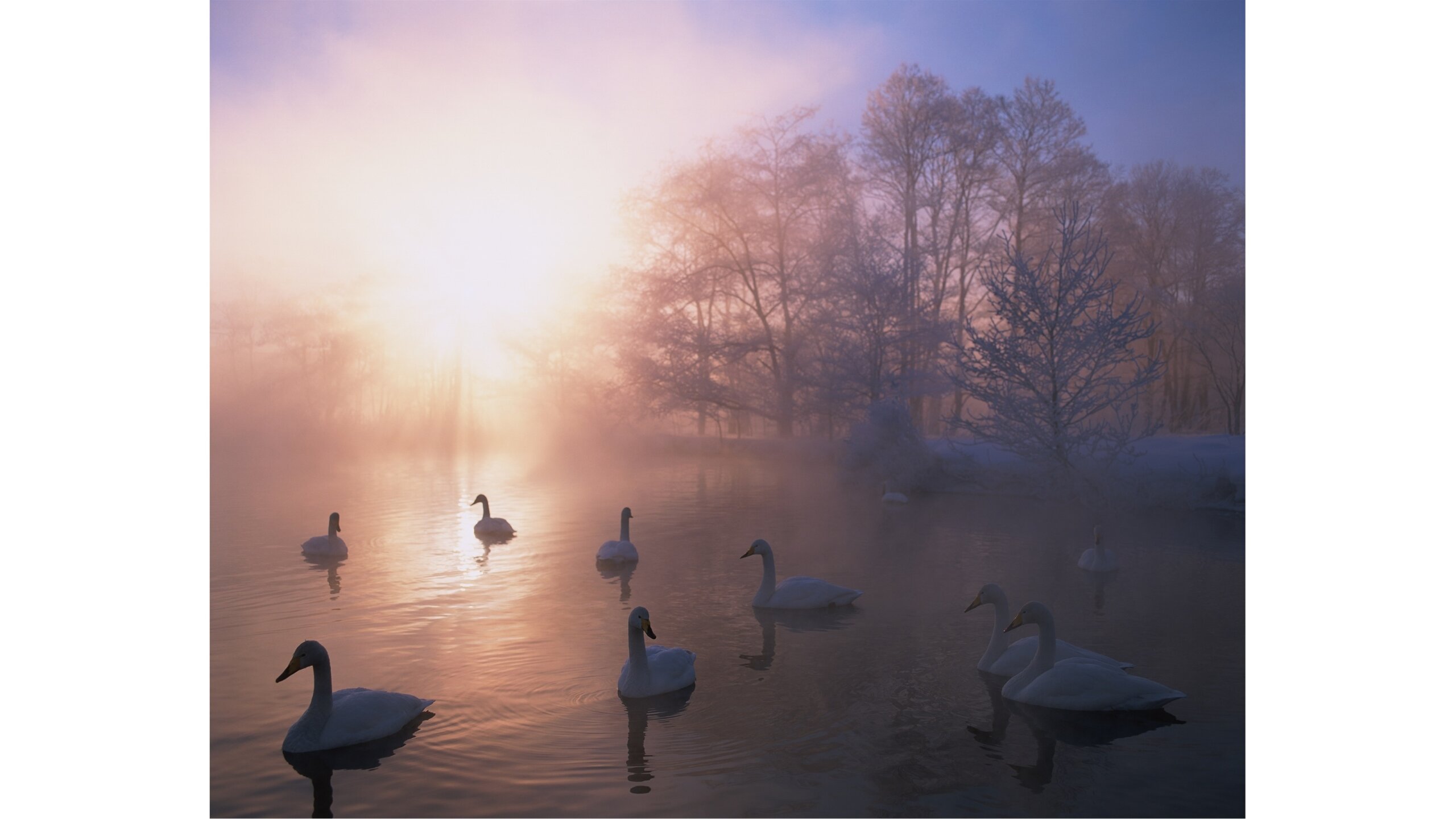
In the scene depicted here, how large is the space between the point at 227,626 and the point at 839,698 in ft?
18.7

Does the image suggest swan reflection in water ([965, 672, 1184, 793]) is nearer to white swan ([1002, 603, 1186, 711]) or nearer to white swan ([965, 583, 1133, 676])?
white swan ([1002, 603, 1186, 711])

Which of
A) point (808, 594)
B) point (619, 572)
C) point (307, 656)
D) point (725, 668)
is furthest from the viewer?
point (619, 572)

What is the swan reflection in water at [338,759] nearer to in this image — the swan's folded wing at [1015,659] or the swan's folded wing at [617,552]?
the swan's folded wing at [1015,659]

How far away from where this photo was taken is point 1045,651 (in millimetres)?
6066

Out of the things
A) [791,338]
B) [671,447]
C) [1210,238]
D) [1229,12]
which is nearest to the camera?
[1229,12]

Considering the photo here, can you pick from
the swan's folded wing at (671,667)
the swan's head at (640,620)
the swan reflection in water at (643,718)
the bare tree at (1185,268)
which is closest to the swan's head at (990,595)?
the swan's folded wing at (671,667)

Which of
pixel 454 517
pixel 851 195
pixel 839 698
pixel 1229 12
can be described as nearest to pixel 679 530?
pixel 454 517

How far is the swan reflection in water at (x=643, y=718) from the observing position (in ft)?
15.7

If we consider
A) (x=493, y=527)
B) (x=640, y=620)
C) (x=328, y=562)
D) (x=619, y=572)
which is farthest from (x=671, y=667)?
(x=493, y=527)

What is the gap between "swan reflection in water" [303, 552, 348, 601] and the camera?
10.3m

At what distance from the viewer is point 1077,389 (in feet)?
50.6

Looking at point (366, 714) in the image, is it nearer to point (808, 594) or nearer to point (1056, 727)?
Answer: point (1056, 727)

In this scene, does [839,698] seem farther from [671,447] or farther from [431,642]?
[671,447]

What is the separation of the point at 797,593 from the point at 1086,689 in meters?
3.37
